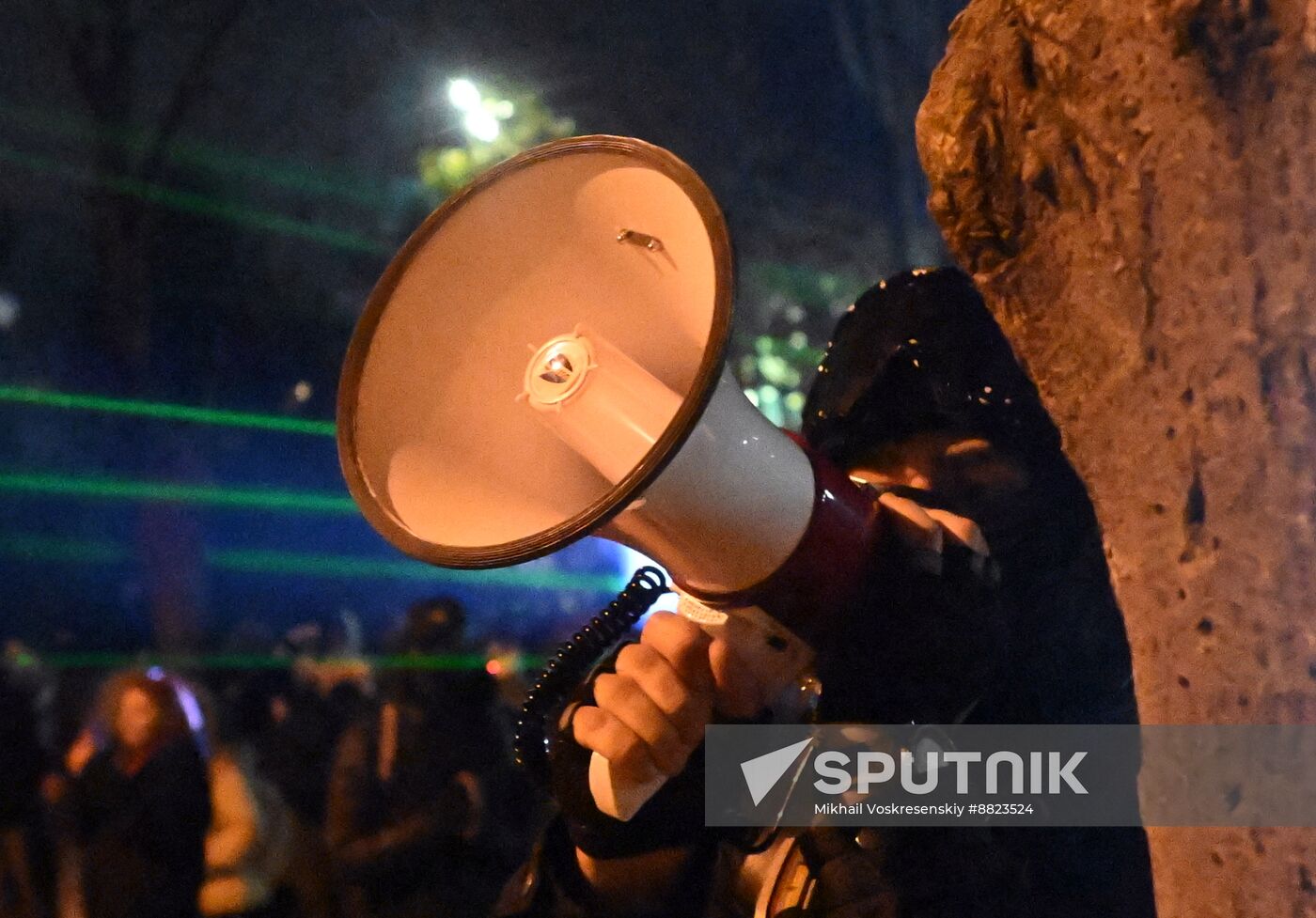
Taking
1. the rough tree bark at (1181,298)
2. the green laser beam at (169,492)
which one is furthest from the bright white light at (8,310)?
the rough tree bark at (1181,298)

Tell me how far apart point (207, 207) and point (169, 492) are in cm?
264

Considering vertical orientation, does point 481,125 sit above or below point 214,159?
below

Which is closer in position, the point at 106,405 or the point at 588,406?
the point at 588,406

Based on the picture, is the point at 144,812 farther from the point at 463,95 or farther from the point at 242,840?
the point at 463,95

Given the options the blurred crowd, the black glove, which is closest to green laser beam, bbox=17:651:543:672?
the blurred crowd

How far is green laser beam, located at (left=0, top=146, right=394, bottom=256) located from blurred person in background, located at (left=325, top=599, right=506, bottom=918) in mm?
4955

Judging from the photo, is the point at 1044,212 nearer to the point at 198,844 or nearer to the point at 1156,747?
the point at 1156,747

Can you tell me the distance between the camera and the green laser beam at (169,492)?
9.72 metres

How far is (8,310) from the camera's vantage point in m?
9.55

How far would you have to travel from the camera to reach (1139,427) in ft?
2.48

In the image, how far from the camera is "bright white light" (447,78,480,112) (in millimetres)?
6239

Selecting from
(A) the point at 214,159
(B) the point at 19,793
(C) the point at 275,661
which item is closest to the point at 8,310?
(A) the point at 214,159

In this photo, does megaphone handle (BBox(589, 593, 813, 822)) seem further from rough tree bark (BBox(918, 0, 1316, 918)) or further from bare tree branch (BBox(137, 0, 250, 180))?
bare tree branch (BBox(137, 0, 250, 180))

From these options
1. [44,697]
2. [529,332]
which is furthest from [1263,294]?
[44,697]
